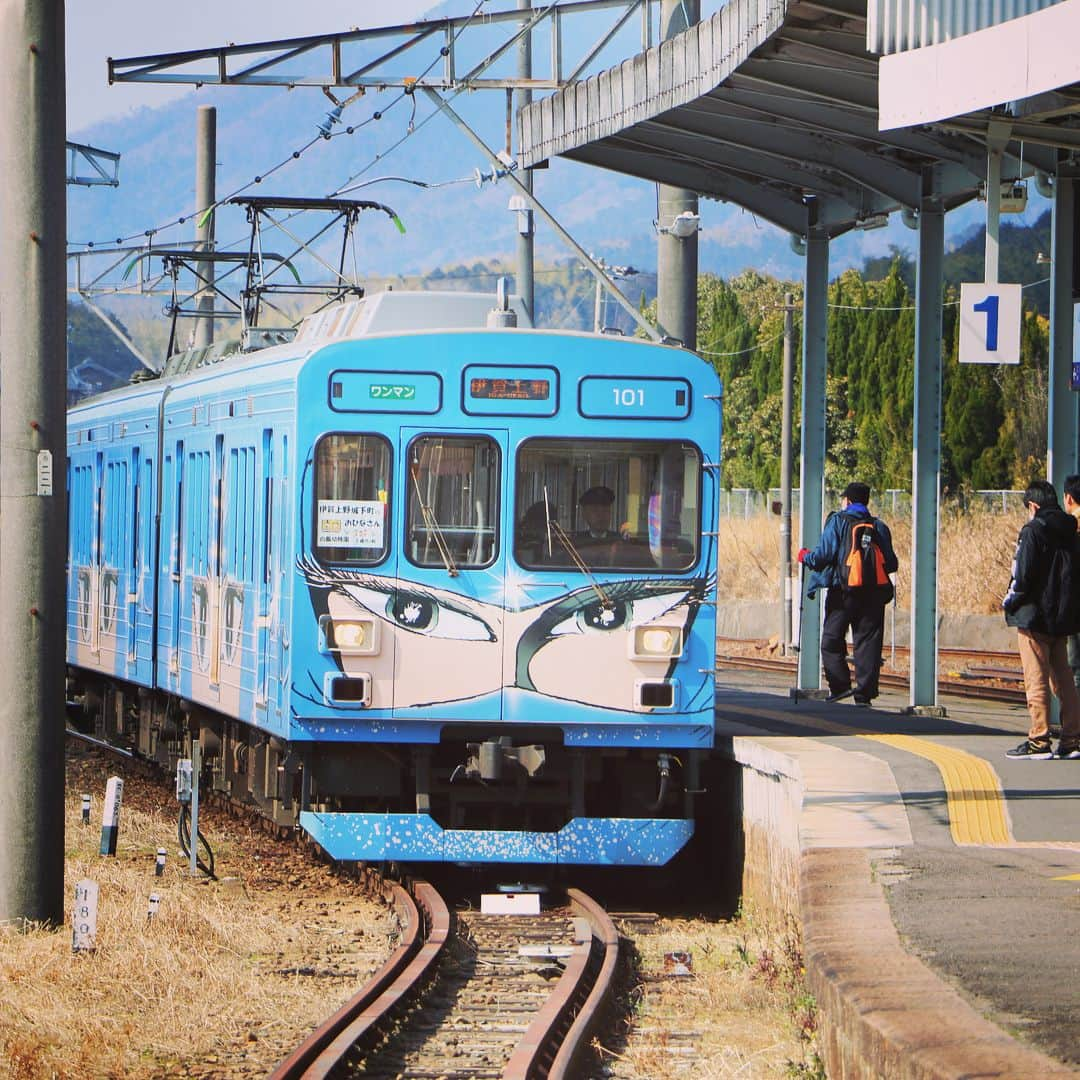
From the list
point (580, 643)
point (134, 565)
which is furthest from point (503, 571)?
point (134, 565)

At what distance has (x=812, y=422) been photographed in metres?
17.7

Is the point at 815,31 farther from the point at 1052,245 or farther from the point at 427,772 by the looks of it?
the point at 427,772

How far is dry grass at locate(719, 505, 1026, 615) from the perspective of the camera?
97.5ft

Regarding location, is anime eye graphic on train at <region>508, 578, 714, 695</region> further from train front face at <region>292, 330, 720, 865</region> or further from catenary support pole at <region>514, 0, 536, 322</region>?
catenary support pole at <region>514, 0, 536, 322</region>

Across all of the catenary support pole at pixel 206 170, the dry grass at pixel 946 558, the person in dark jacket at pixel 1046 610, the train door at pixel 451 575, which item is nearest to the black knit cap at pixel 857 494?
the person in dark jacket at pixel 1046 610

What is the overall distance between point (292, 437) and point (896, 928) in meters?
4.90

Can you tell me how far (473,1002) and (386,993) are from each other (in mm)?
512

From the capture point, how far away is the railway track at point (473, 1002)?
7703mm

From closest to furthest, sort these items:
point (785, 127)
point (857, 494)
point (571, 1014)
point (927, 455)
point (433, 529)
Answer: point (571, 1014)
point (433, 529)
point (785, 127)
point (857, 494)
point (927, 455)

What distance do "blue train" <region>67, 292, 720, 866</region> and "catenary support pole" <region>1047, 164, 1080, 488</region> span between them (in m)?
3.53

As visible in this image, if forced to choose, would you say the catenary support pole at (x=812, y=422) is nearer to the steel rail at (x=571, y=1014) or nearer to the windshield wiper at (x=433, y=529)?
the windshield wiper at (x=433, y=529)

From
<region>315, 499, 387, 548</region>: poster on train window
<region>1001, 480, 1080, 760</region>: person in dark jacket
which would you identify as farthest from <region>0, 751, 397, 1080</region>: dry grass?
<region>1001, 480, 1080, 760</region>: person in dark jacket

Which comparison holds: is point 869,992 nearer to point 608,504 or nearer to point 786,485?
point 608,504

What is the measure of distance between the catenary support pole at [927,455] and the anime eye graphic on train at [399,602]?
219 inches
